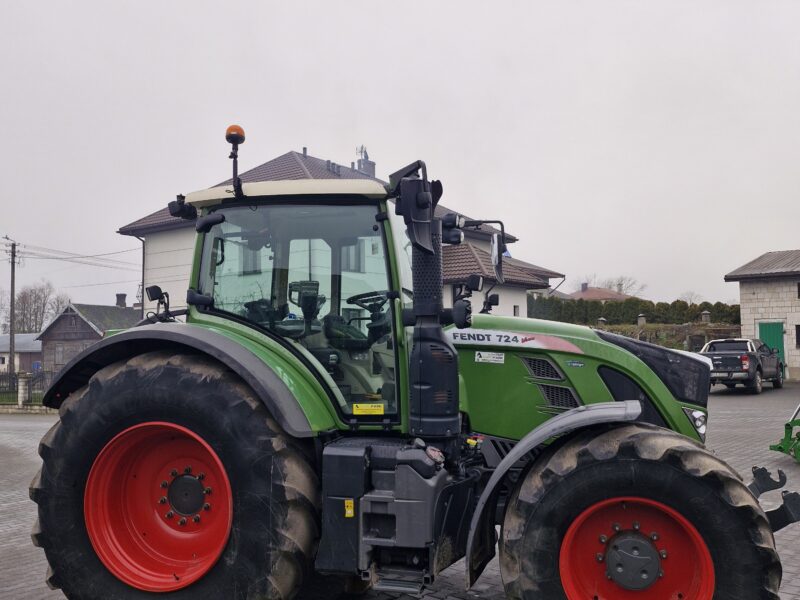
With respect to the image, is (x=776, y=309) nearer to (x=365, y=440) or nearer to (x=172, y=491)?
(x=365, y=440)

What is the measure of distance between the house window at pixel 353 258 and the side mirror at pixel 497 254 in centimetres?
81

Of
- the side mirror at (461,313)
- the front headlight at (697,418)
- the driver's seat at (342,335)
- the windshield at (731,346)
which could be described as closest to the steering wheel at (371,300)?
the driver's seat at (342,335)

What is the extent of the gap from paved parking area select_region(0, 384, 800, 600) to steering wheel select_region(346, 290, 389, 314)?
6.64 feet

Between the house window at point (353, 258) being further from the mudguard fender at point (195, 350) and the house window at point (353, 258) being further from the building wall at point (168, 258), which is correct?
the building wall at point (168, 258)

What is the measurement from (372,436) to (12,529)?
5247 millimetres

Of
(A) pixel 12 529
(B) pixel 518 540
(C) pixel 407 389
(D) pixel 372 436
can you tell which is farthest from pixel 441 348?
(A) pixel 12 529

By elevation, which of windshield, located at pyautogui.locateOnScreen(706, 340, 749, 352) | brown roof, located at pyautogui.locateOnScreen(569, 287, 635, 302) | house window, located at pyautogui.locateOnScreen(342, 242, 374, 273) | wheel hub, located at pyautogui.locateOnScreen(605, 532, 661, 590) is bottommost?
wheel hub, located at pyautogui.locateOnScreen(605, 532, 661, 590)

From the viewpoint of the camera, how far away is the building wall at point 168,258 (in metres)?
31.3

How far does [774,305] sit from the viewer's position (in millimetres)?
31125

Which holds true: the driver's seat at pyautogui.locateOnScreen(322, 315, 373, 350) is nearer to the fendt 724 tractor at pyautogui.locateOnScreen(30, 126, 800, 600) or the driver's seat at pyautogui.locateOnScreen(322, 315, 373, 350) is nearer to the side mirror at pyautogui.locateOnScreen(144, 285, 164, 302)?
the fendt 724 tractor at pyautogui.locateOnScreen(30, 126, 800, 600)

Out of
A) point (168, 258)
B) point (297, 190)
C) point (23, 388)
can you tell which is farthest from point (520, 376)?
point (168, 258)

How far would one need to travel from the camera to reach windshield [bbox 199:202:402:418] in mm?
4184

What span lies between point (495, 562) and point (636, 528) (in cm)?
231

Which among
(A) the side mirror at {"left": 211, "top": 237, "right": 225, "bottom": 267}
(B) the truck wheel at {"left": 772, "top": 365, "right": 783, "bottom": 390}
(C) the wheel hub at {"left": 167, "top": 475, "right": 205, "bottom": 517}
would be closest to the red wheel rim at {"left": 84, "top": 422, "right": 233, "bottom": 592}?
(C) the wheel hub at {"left": 167, "top": 475, "right": 205, "bottom": 517}
